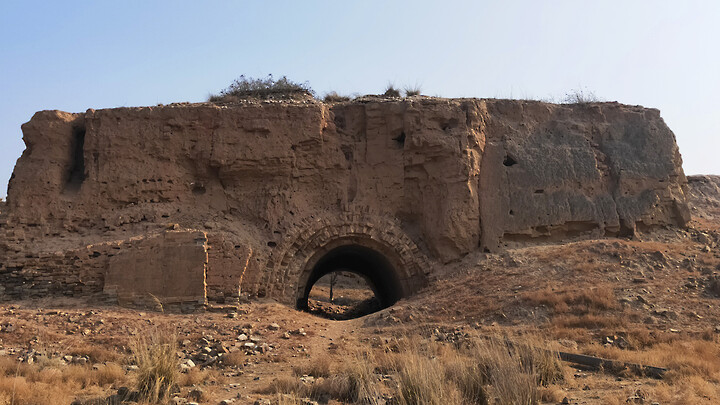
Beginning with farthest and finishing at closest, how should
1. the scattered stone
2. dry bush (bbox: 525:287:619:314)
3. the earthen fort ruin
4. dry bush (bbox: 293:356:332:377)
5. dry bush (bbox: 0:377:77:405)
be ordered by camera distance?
the earthen fort ruin
dry bush (bbox: 525:287:619:314)
dry bush (bbox: 293:356:332:377)
the scattered stone
dry bush (bbox: 0:377:77:405)

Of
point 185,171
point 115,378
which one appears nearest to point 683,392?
point 115,378

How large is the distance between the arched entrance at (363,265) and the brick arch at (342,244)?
0.09 feet

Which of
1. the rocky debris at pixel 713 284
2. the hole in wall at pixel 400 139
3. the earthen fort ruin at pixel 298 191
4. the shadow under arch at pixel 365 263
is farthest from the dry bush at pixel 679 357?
the hole in wall at pixel 400 139

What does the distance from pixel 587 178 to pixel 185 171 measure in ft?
32.3

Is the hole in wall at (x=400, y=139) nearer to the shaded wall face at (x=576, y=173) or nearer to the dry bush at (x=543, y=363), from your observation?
the shaded wall face at (x=576, y=173)

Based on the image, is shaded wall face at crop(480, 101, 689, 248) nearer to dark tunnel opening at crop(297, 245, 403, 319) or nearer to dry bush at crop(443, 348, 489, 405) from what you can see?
dark tunnel opening at crop(297, 245, 403, 319)

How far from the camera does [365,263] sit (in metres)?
15.5

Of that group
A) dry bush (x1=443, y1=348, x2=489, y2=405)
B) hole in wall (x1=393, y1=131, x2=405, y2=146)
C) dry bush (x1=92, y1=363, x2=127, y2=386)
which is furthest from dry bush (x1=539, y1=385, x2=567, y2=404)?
hole in wall (x1=393, y1=131, x2=405, y2=146)

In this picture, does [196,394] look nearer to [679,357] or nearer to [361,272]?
[679,357]

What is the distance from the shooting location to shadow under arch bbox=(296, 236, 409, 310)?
12.4 m

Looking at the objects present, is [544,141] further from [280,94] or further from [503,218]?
[280,94]

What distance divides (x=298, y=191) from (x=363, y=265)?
14.2ft

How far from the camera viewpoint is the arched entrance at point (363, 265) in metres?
12.5

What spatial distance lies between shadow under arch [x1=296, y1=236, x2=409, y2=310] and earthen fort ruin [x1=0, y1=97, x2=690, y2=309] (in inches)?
3.0
